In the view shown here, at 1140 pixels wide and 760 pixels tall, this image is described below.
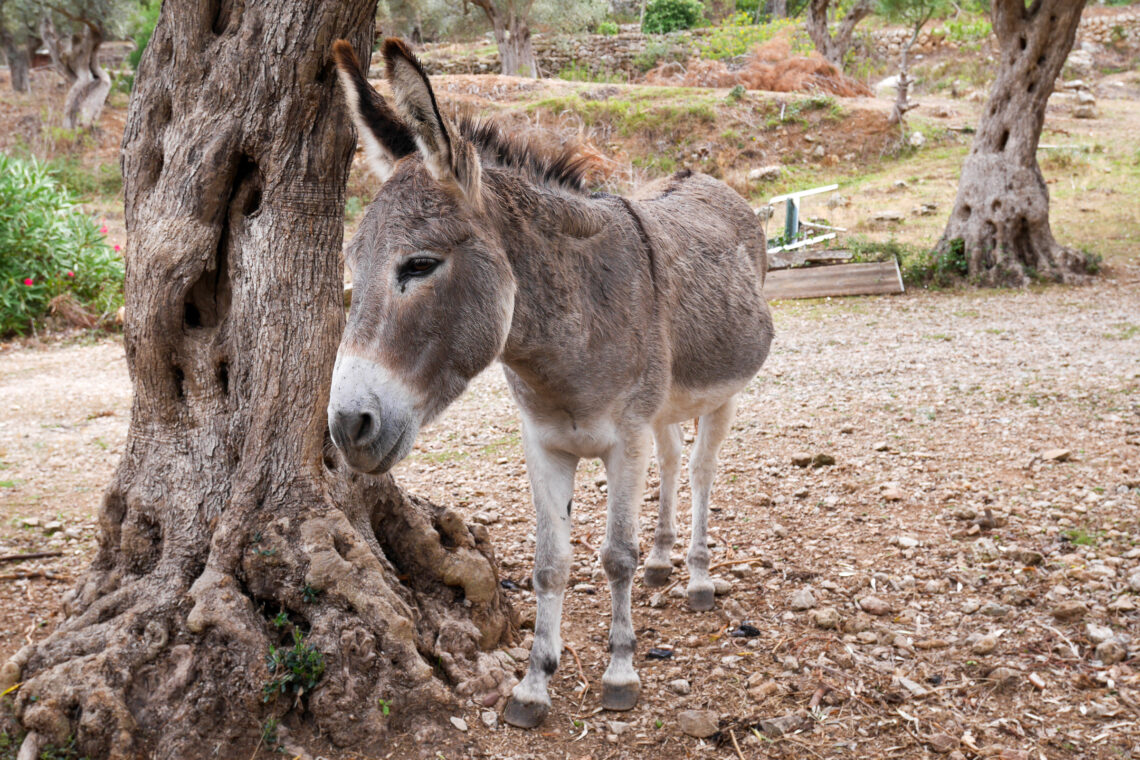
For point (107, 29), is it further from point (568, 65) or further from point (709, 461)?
point (709, 461)

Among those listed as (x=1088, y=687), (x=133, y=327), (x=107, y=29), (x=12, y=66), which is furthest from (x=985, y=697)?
(x=12, y=66)

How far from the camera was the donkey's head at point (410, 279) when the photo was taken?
2279mm

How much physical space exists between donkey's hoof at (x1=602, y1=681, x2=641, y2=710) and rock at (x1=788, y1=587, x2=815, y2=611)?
111 centimetres

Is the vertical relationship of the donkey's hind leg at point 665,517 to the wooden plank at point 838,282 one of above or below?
above

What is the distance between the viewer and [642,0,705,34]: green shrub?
29.1m

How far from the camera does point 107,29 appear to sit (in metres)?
24.9

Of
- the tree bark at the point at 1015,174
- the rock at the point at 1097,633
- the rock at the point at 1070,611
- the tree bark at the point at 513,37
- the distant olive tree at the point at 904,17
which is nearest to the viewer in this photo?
the rock at the point at 1097,633

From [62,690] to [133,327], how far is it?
1.33m

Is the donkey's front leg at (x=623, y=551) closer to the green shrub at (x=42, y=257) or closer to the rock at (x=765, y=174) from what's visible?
the green shrub at (x=42, y=257)

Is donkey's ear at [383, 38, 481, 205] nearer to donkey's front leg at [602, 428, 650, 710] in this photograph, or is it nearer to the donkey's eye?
the donkey's eye

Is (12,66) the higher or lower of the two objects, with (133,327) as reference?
higher

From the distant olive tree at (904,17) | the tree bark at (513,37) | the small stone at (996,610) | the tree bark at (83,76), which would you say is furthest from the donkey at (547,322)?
the tree bark at (83,76)

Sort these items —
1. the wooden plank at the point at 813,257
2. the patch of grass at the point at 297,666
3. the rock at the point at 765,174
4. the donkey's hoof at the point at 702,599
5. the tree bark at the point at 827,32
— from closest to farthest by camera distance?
the patch of grass at the point at 297,666 → the donkey's hoof at the point at 702,599 → the wooden plank at the point at 813,257 → the rock at the point at 765,174 → the tree bark at the point at 827,32

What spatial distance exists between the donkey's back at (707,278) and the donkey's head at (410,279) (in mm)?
1113
